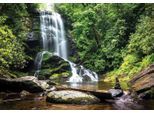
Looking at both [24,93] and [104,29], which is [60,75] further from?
[24,93]

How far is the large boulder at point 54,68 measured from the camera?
14.2 metres

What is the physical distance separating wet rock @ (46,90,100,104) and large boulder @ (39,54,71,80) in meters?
7.03

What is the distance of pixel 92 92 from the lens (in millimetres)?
7031

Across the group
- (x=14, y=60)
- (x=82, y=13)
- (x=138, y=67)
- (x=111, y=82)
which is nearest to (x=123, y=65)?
(x=138, y=67)

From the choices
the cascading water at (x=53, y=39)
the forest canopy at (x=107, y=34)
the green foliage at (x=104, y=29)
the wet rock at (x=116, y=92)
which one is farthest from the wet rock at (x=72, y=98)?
the cascading water at (x=53, y=39)

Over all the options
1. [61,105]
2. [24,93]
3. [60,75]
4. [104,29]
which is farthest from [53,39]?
[61,105]

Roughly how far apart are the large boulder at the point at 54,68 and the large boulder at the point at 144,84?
19.6 feet

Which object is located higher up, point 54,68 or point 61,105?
point 54,68

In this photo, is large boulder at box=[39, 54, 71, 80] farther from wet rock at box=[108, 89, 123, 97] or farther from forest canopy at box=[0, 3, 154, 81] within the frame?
wet rock at box=[108, 89, 123, 97]

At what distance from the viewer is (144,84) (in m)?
7.61

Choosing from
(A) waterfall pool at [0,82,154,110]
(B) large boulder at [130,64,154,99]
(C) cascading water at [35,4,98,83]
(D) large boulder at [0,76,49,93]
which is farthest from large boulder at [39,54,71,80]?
(A) waterfall pool at [0,82,154,110]

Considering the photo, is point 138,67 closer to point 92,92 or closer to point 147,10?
point 147,10

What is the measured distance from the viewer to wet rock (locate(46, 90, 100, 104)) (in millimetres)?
6523

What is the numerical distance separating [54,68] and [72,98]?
8.49m
